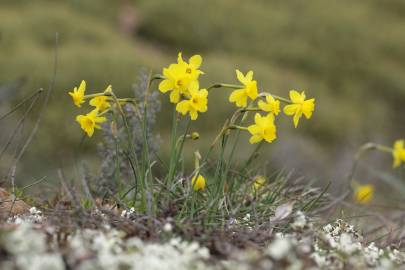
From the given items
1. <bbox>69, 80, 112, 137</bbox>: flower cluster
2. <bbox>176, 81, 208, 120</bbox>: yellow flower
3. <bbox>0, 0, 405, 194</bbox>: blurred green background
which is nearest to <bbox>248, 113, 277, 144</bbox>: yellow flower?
<bbox>176, 81, 208, 120</bbox>: yellow flower

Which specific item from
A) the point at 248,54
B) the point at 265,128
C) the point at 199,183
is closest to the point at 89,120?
the point at 199,183

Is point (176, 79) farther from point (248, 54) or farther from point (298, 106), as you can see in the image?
point (248, 54)

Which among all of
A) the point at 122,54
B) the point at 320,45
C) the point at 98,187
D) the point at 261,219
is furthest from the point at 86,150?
the point at 261,219

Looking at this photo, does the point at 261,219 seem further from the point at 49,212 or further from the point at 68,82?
the point at 68,82

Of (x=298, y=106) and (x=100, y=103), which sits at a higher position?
(x=298, y=106)

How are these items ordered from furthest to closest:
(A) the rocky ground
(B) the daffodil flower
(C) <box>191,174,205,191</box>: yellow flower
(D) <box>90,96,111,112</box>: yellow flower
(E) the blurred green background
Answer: (E) the blurred green background → (C) <box>191,174,205,191</box>: yellow flower → (D) <box>90,96,111,112</box>: yellow flower → (B) the daffodil flower → (A) the rocky ground

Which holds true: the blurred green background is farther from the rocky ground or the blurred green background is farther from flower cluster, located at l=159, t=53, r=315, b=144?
the rocky ground
